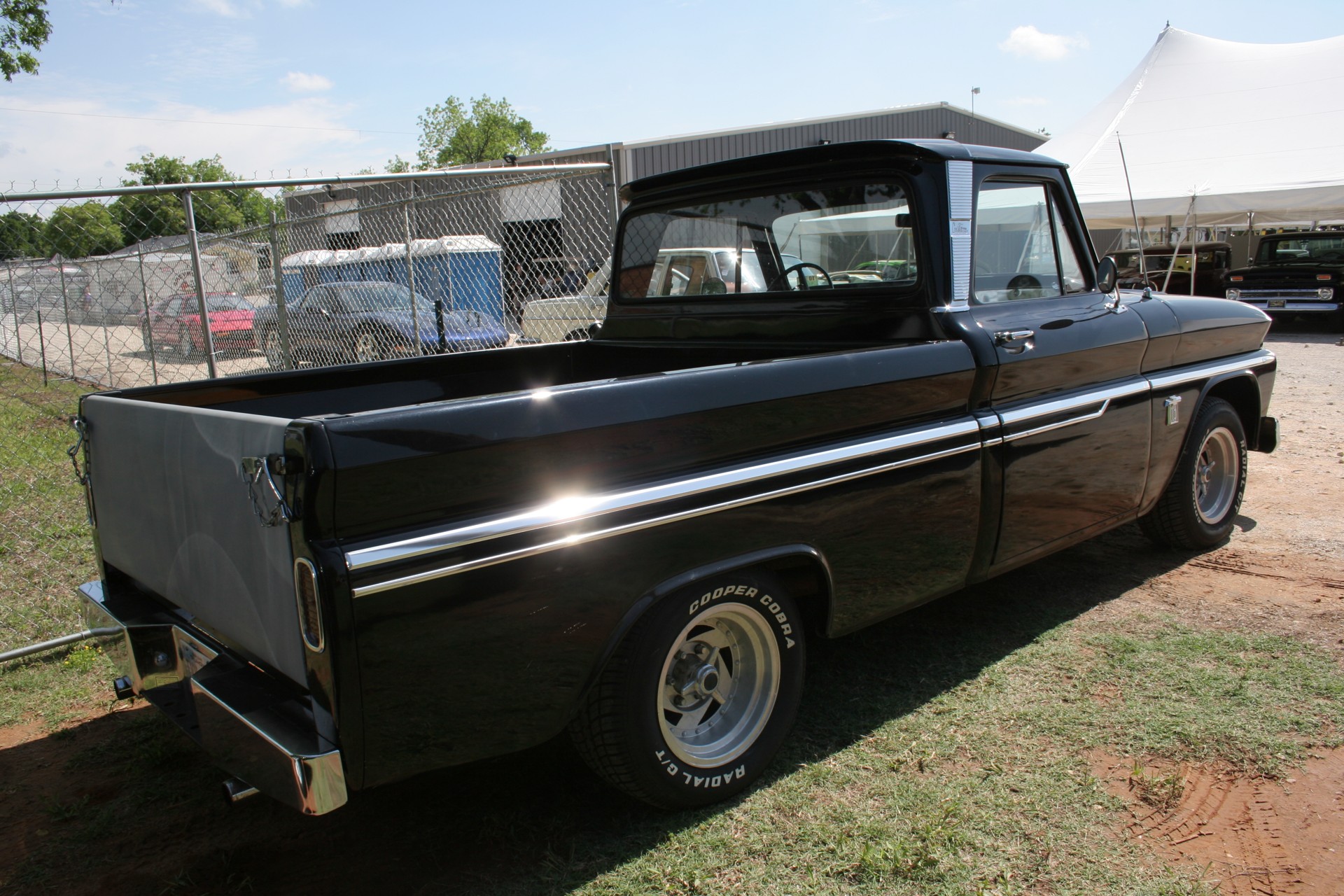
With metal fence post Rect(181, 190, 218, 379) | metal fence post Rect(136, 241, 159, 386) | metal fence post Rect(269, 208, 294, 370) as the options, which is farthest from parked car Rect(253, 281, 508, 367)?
metal fence post Rect(181, 190, 218, 379)

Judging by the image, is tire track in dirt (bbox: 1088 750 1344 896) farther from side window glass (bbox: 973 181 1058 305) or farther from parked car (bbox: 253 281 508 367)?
parked car (bbox: 253 281 508 367)

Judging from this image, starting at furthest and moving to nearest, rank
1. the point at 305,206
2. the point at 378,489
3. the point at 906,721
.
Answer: the point at 305,206, the point at 906,721, the point at 378,489

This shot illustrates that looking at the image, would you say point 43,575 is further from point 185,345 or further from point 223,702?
point 185,345

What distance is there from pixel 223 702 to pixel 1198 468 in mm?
4381

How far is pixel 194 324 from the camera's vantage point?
10.8 meters

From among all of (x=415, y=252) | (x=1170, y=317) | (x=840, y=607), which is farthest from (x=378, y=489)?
(x=415, y=252)

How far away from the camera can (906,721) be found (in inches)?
120

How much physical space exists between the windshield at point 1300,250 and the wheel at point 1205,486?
13.9 m

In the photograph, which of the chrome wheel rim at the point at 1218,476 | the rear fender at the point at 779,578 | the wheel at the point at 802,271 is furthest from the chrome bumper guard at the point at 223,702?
the chrome wheel rim at the point at 1218,476

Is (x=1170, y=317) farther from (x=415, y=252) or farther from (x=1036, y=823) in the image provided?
(x=415, y=252)

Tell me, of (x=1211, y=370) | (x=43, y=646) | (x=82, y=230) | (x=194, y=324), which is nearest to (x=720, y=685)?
(x=43, y=646)

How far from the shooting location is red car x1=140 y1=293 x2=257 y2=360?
378 inches

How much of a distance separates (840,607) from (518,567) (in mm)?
1155

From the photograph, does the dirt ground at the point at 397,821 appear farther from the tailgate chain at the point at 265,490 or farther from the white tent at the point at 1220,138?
the white tent at the point at 1220,138
